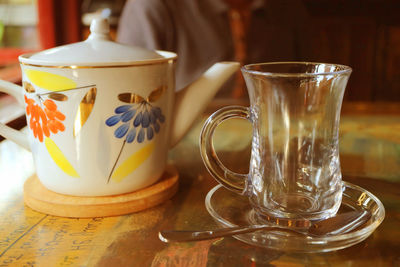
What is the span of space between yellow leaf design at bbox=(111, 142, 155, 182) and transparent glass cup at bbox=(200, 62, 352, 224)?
0.20 feet

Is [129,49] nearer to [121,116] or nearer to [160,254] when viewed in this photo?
[121,116]

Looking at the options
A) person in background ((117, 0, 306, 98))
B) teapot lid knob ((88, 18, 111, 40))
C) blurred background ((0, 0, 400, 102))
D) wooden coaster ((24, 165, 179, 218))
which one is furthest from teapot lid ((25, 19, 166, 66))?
blurred background ((0, 0, 400, 102))

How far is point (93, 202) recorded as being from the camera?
374 mm

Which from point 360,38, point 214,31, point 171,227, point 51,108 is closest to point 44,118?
point 51,108

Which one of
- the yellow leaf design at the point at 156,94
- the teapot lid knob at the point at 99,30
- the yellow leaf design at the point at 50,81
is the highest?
the teapot lid knob at the point at 99,30

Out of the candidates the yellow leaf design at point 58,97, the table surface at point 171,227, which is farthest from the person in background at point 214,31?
the yellow leaf design at point 58,97

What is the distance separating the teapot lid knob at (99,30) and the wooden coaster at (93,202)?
147 mm

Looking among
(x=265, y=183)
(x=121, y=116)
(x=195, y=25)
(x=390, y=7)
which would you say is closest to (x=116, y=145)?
(x=121, y=116)

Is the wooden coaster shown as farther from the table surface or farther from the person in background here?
the person in background

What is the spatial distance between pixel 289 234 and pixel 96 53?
216 millimetres

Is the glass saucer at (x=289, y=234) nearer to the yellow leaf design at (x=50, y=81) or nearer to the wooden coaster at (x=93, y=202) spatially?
the wooden coaster at (x=93, y=202)

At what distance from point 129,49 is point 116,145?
87mm

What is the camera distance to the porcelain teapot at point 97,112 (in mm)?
356

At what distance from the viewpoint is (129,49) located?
384 mm
